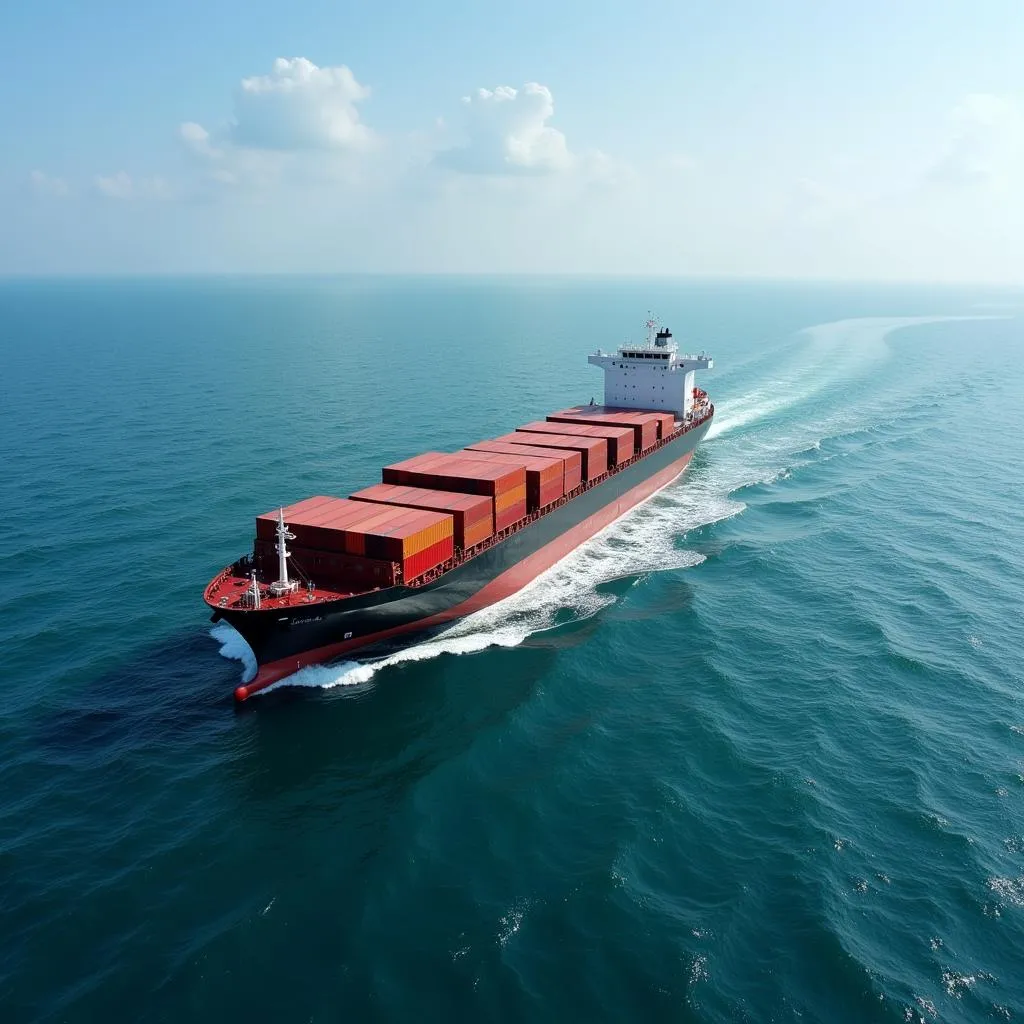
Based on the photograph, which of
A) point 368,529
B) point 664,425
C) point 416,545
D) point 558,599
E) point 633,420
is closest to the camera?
point 416,545

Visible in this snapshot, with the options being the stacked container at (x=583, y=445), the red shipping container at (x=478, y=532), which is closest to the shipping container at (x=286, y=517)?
the red shipping container at (x=478, y=532)

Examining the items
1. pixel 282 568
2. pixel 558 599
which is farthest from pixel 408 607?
pixel 558 599

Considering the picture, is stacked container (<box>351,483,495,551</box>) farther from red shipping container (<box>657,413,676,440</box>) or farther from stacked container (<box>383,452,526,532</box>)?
red shipping container (<box>657,413,676,440</box>)

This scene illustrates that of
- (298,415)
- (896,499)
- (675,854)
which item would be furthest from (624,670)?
(298,415)

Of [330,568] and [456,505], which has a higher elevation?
[456,505]

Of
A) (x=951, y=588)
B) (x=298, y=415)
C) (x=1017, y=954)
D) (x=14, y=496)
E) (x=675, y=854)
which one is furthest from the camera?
(x=298, y=415)

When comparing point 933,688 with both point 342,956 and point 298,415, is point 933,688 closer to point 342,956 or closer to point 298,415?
point 342,956

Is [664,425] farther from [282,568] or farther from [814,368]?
[814,368]
